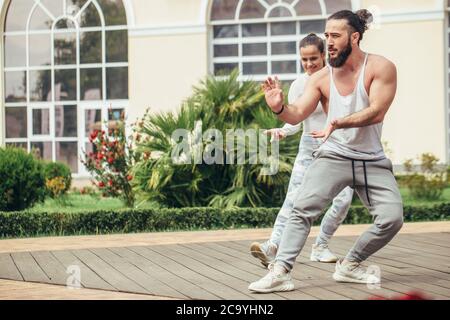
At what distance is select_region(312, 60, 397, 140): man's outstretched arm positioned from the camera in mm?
5059

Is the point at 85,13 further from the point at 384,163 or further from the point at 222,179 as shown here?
the point at 384,163

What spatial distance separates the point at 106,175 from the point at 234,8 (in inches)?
352

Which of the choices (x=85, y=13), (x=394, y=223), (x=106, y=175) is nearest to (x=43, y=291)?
(x=394, y=223)

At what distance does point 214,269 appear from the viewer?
6438 millimetres

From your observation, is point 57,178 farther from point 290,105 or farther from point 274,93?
point 274,93

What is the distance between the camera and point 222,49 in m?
20.9

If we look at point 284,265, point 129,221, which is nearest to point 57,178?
point 129,221

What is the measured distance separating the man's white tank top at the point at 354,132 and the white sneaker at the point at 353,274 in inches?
→ 29.9

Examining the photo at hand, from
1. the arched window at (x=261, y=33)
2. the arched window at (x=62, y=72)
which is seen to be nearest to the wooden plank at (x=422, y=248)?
the arched window at (x=261, y=33)

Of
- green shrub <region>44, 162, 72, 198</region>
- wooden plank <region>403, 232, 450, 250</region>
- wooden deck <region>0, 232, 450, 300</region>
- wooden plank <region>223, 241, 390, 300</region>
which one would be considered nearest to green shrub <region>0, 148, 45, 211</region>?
green shrub <region>44, 162, 72, 198</region>

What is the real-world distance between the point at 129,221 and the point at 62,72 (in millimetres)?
11819

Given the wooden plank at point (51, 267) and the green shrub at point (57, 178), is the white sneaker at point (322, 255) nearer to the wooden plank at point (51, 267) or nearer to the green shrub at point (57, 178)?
the wooden plank at point (51, 267)

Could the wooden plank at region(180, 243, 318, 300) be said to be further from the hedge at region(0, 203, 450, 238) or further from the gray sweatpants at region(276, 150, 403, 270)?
the hedge at region(0, 203, 450, 238)

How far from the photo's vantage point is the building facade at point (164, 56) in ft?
63.0
